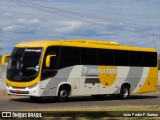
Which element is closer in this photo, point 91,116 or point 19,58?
point 91,116

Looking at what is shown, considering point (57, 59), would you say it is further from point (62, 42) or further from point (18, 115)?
point (18, 115)

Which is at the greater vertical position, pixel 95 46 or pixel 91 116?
pixel 95 46

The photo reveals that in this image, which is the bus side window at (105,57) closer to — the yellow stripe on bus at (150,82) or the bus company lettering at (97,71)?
the bus company lettering at (97,71)

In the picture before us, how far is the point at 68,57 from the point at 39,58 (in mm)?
1906

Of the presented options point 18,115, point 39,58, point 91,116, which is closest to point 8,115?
point 18,115

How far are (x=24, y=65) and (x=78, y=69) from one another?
3.25 metres

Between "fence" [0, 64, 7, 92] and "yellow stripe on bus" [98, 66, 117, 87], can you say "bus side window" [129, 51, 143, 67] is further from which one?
"fence" [0, 64, 7, 92]

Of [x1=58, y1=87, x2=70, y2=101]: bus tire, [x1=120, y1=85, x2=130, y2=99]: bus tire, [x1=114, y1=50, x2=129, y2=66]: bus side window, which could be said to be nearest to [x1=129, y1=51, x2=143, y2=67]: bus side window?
[x1=114, y1=50, x2=129, y2=66]: bus side window

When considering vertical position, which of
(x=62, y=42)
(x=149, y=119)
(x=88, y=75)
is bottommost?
(x=149, y=119)

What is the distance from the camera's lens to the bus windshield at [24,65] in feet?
75.2

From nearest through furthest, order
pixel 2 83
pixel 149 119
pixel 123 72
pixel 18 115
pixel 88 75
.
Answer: pixel 18 115
pixel 149 119
pixel 88 75
pixel 123 72
pixel 2 83

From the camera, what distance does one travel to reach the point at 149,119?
13.6m

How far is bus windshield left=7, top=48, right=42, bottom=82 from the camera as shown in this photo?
22.9 meters

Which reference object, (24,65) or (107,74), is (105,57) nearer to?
(107,74)
